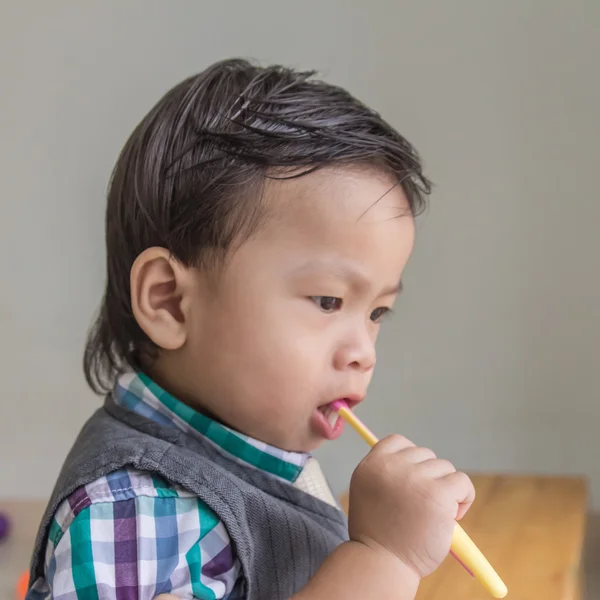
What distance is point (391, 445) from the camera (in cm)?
57

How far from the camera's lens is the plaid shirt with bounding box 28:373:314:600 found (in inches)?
20.1

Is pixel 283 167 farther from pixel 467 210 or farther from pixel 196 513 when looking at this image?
pixel 467 210

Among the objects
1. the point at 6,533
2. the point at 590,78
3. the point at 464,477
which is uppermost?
the point at 590,78

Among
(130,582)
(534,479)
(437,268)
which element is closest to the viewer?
(130,582)

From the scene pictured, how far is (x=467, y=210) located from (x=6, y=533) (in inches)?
38.5

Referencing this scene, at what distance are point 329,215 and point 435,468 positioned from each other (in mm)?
195

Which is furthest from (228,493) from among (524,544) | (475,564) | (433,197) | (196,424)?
(433,197)

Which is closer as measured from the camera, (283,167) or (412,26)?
(283,167)

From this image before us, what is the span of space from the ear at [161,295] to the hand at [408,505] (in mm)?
174

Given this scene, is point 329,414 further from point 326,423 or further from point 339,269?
point 339,269

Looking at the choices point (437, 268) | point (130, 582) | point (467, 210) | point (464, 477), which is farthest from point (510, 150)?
point (130, 582)

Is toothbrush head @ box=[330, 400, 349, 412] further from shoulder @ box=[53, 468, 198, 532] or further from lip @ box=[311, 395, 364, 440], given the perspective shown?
shoulder @ box=[53, 468, 198, 532]

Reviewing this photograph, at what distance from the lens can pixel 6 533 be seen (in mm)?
1413

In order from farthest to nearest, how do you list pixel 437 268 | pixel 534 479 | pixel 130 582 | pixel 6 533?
pixel 6 533
pixel 437 268
pixel 534 479
pixel 130 582
